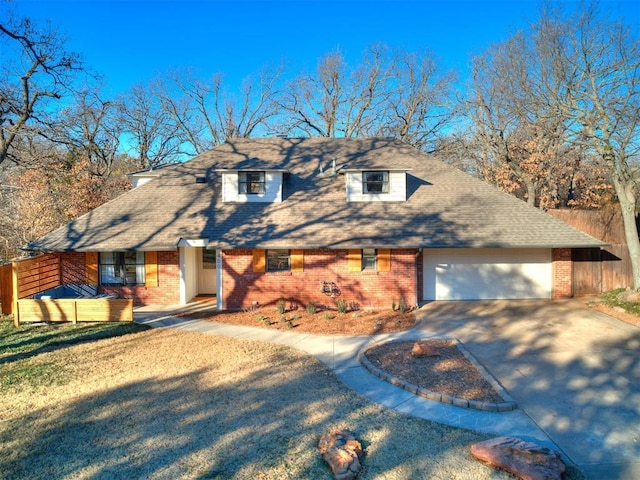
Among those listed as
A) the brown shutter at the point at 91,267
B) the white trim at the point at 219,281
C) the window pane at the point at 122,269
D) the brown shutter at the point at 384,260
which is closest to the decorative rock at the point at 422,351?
the brown shutter at the point at 384,260

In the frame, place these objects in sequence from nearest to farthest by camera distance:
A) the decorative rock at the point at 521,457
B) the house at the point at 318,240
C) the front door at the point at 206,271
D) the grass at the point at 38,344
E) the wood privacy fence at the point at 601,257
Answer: the decorative rock at the point at 521,457 → the grass at the point at 38,344 → the house at the point at 318,240 → the wood privacy fence at the point at 601,257 → the front door at the point at 206,271

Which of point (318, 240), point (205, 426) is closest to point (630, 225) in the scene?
point (318, 240)

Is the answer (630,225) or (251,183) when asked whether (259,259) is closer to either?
(251,183)

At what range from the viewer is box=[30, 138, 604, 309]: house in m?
13.1

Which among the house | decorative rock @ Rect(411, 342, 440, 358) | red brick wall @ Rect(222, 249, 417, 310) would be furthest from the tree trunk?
decorative rock @ Rect(411, 342, 440, 358)

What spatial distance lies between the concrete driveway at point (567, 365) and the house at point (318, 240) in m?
1.29

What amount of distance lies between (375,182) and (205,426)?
35.8 ft

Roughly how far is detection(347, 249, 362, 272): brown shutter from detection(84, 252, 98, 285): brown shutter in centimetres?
858

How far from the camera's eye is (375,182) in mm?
14789

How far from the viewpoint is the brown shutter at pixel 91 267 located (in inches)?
539

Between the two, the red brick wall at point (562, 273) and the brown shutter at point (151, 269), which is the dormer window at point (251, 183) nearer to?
the brown shutter at point (151, 269)

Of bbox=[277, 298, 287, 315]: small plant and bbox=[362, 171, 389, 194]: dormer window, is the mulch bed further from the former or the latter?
bbox=[362, 171, 389, 194]: dormer window

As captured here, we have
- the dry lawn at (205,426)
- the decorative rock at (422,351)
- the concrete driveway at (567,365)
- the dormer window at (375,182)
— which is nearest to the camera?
the dry lawn at (205,426)

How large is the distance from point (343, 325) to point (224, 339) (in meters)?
3.23
